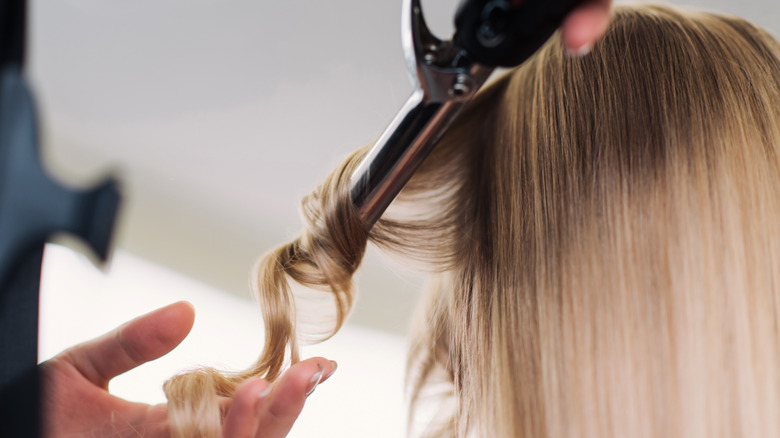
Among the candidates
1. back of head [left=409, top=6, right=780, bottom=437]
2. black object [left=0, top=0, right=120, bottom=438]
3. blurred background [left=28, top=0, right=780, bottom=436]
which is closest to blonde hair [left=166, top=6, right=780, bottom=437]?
back of head [left=409, top=6, right=780, bottom=437]

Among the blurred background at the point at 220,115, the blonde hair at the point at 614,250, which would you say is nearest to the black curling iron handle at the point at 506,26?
the blonde hair at the point at 614,250

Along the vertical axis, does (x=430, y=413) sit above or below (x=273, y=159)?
below

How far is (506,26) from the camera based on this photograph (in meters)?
0.32

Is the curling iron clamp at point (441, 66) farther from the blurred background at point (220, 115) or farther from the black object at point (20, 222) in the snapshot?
the blurred background at point (220, 115)

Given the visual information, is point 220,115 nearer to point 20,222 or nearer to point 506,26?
point 20,222

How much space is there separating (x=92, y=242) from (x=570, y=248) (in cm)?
40

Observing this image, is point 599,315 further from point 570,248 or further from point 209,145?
point 209,145

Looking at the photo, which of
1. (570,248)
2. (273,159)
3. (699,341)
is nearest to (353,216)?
(570,248)

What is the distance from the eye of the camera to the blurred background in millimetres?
816

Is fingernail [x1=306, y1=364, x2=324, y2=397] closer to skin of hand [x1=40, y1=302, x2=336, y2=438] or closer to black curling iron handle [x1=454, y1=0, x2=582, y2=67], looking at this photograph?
skin of hand [x1=40, y1=302, x2=336, y2=438]

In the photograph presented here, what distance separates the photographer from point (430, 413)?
2.82 feet

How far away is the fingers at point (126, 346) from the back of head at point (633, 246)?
278 millimetres

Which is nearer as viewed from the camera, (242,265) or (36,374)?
(36,374)

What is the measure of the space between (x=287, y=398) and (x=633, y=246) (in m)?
0.32
